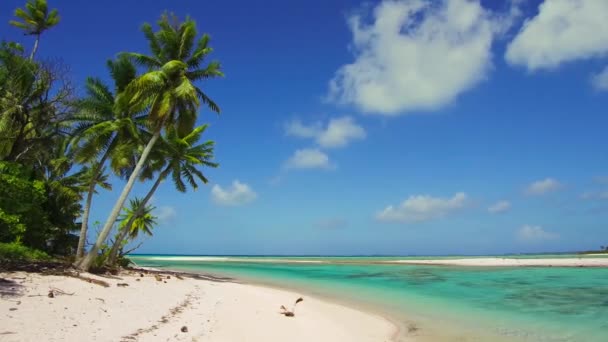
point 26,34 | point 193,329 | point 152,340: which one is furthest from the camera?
point 26,34

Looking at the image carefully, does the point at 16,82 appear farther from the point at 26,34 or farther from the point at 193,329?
the point at 193,329

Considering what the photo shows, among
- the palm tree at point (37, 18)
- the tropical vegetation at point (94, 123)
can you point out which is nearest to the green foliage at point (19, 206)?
the tropical vegetation at point (94, 123)

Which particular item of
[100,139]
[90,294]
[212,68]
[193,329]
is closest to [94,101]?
[100,139]

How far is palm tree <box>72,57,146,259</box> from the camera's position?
749 inches

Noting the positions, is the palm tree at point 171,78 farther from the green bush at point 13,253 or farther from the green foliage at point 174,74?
the green bush at point 13,253

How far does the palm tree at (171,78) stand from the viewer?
19.0 m

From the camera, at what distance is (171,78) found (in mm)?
20516

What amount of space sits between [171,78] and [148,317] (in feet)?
48.2

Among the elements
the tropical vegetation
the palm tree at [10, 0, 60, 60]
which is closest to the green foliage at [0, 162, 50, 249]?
the tropical vegetation

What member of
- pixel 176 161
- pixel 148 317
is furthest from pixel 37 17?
pixel 148 317

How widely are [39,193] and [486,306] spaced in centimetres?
2083

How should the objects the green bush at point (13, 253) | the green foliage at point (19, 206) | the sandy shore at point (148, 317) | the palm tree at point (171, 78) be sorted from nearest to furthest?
the sandy shore at point (148, 317) → the green bush at point (13, 253) → the green foliage at point (19, 206) → the palm tree at point (171, 78)

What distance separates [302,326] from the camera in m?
9.95

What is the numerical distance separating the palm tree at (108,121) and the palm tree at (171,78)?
2.68 feet
